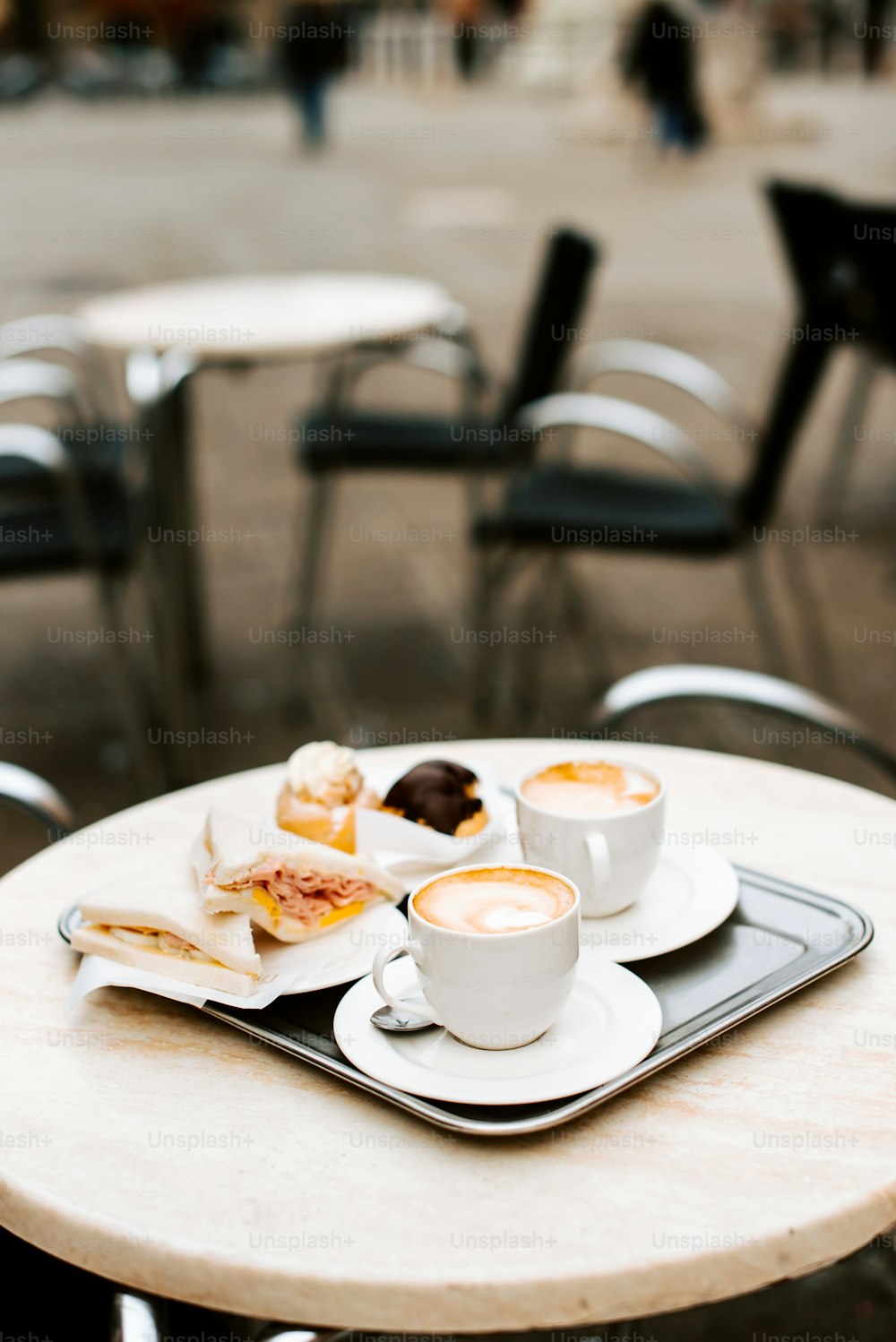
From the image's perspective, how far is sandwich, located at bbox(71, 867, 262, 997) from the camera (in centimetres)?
95

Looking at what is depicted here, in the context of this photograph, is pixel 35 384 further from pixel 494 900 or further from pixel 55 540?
pixel 494 900

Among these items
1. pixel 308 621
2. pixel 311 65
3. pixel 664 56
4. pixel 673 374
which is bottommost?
pixel 311 65

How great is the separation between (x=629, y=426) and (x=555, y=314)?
525mm

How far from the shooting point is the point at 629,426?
3113mm

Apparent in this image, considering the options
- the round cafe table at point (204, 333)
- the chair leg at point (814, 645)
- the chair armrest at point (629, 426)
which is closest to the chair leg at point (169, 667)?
the round cafe table at point (204, 333)

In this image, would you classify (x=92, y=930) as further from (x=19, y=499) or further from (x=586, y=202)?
(x=586, y=202)

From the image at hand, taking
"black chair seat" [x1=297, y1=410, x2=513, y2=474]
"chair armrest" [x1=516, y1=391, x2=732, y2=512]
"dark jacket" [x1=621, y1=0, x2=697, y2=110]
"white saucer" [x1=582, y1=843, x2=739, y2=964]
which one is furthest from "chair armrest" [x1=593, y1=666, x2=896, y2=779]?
"dark jacket" [x1=621, y1=0, x2=697, y2=110]

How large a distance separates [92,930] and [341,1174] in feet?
0.93

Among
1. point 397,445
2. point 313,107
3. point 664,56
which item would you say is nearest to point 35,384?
point 397,445

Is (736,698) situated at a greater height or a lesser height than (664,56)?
greater

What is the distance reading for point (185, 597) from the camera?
3.75 m

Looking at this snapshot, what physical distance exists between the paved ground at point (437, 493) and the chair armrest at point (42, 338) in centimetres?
87

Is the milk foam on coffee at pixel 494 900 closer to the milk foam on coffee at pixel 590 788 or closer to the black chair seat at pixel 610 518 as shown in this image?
the milk foam on coffee at pixel 590 788

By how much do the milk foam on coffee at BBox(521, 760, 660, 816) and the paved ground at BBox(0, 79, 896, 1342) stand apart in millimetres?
976
